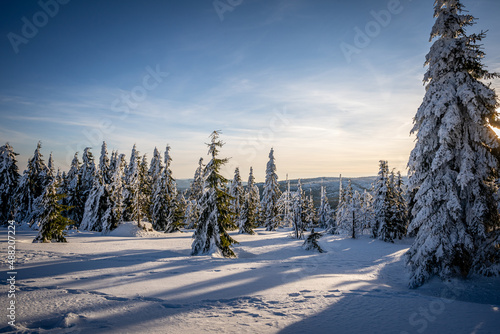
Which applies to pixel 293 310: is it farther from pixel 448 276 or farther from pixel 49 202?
pixel 49 202

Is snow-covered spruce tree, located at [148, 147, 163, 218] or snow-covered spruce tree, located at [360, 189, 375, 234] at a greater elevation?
snow-covered spruce tree, located at [148, 147, 163, 218]

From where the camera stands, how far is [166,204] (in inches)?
1532

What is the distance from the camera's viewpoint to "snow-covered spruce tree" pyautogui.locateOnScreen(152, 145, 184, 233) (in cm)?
3747

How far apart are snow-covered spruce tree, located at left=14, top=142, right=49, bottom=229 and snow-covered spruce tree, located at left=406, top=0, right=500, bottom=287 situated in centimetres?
4511

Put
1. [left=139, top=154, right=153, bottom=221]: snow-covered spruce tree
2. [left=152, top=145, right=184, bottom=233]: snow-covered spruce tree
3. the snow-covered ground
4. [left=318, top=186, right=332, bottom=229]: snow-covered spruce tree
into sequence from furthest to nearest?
[left=318, top=186, right=332, bottom=229]: snow-covered spruce tree < [left=152, top=145, right=184, bottom=233]: snow-covered spruce tree < [left=139, top=154, right=153, bottom=221]: snow-covered spruce tree < the snow-covered ground

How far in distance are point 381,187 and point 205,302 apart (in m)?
36.4

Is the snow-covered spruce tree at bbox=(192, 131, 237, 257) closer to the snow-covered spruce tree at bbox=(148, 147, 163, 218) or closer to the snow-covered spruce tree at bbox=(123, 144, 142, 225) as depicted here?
the snow-covered spruce tree at bbox=(123, 144, 142, 225)

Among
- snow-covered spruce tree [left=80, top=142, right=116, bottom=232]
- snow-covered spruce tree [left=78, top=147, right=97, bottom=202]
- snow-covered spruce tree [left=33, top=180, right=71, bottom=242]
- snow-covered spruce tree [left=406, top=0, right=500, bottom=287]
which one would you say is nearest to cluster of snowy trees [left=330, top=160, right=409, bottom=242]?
snow-covered spruce tree [left=406, top=0, right=500, bottom=287]

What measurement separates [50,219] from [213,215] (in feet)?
50.7

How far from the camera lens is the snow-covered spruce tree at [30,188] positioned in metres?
34.9

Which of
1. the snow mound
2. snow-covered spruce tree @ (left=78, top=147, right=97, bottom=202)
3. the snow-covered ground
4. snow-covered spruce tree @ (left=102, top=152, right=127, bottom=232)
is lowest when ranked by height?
the snow mound

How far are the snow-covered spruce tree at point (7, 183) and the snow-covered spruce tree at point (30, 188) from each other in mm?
1000

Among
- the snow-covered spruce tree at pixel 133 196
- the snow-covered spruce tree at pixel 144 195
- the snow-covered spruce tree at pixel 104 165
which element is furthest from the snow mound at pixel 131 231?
the snow-covered spruce tree at pixel 104 165

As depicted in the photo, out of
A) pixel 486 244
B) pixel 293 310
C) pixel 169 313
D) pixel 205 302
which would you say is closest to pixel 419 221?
pixel 486 244
